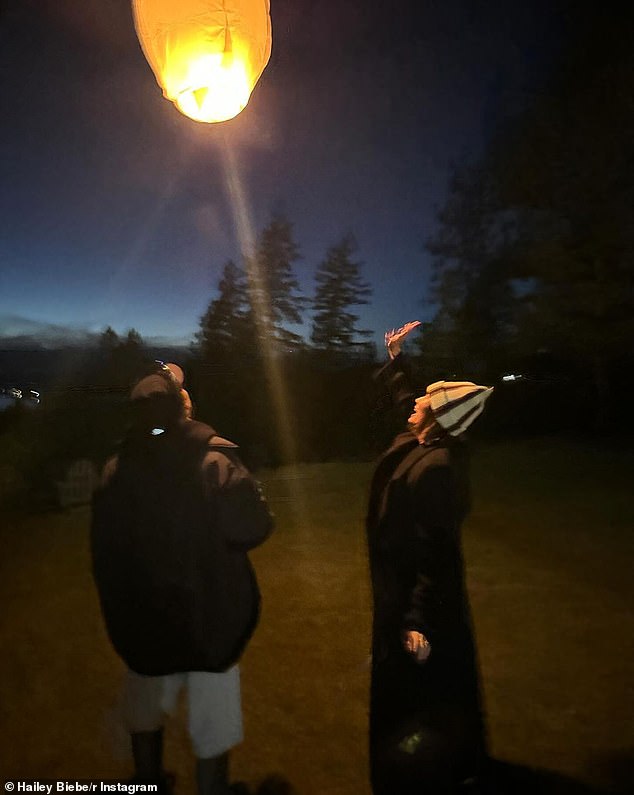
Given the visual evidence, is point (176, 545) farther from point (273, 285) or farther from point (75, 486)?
point (273, 285)

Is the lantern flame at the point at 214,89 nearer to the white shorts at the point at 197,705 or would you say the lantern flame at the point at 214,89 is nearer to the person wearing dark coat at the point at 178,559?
the person wearing dark coat at the point at 178,559

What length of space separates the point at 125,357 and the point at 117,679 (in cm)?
687

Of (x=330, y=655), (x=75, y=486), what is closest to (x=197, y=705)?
(x=330, y=655)

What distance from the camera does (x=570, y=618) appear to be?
4.43m

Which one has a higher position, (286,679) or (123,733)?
(123,733)

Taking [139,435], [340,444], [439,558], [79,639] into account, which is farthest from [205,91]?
[340,444]

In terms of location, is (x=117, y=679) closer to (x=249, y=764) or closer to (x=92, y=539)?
(x=249, y=764)

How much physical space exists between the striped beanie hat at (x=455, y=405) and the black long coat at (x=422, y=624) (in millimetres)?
64

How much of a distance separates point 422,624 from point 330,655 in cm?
174

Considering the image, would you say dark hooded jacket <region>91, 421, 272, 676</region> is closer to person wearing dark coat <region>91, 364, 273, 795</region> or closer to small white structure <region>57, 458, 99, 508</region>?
person wearing dark coat <region>91, 364, 273, 795</region>

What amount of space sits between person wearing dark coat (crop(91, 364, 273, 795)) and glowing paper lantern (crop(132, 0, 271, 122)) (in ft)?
3.24

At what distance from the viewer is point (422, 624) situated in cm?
232

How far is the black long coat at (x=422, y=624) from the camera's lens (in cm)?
228

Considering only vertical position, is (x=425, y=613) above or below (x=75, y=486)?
below
